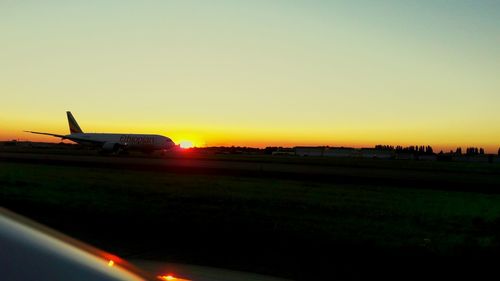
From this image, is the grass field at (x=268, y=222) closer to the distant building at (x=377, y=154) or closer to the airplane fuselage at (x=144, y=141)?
the airplane fuselage at (x=144, y=141)

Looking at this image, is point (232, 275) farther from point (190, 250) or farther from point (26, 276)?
point (190, 250)

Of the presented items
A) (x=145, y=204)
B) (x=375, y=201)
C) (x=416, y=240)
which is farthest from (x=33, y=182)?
(x=416, y=240)

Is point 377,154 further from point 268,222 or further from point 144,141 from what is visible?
point 268,222

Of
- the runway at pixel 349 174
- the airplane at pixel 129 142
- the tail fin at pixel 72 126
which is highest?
the tail fin at pixel 72 126

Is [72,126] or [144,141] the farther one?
[72,126]

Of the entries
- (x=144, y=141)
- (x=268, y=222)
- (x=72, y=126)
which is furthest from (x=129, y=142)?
(x=268, y=222)

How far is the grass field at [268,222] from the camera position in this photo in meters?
8.04

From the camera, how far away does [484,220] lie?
41.6 feet

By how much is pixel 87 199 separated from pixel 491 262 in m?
10.2

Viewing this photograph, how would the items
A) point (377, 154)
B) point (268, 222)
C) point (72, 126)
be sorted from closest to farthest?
point (268, 222) → point (72, 126) → point (377, 154)

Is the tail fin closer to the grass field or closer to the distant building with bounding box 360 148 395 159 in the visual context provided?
the distant building with bounding box 360 148 395 159

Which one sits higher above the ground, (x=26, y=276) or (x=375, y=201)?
(x=26, y=276)

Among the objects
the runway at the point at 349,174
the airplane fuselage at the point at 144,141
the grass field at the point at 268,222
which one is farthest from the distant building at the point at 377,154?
the grass field at the point at 268,222

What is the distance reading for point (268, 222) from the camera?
37.0 feet
